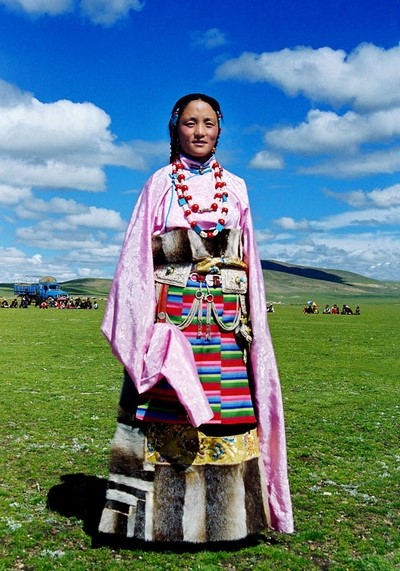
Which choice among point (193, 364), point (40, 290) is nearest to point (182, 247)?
point (193, 364)

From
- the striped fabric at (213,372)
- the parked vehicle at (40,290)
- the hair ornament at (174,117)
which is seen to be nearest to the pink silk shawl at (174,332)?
the striped fabric at (213,372)

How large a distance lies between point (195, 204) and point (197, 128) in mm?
651

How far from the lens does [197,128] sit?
5191mm

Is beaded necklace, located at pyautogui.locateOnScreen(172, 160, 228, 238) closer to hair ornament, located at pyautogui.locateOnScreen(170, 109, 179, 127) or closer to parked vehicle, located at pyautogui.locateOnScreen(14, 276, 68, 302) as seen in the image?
hair ornament, located at pyautogui.locateOnScreen(170, 109, 179, 127)

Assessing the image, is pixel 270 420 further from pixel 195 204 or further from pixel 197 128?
pixel 197 128

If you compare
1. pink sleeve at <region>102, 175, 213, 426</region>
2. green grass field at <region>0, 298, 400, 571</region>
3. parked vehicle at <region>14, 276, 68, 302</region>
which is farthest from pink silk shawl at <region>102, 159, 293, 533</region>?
parked vehicle at <region>14, 276, 68, 302</region>

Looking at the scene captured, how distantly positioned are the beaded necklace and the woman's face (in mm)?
173

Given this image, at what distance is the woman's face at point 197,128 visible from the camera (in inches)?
204

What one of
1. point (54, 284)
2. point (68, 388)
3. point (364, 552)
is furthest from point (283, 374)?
point (54, 284)

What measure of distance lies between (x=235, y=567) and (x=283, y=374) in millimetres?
11771

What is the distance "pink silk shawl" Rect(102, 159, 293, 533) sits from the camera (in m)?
4.69

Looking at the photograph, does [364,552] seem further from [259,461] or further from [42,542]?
[42,542]

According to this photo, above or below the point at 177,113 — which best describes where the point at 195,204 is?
below

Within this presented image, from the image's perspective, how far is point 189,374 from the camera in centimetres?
466
